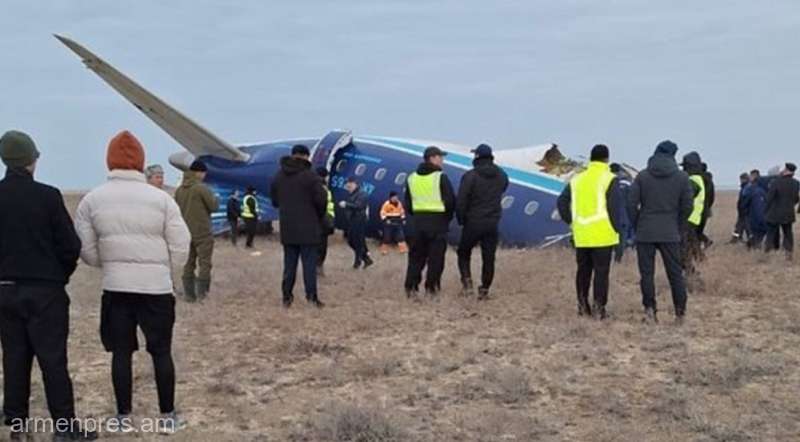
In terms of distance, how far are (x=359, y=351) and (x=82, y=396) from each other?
94.1 inches

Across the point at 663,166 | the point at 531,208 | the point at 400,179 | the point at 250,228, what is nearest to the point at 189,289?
the point at 663,166

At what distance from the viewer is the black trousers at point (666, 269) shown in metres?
10.0

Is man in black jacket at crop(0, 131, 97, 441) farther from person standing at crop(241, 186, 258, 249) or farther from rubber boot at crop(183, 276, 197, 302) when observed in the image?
person standing at crop(241, 186, 258, 249)

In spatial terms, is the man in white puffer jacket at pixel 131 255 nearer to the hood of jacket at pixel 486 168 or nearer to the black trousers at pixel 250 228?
the hood of jacket at pixel 486 168

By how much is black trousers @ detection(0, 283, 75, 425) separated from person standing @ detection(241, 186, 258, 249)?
716 inches

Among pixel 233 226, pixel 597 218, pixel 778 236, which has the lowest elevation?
pixel 233 226

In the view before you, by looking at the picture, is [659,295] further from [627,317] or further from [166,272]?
[166,272]

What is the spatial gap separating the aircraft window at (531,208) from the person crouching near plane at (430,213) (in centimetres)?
917

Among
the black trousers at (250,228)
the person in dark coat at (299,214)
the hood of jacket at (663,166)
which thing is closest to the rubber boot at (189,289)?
the person in dark coat at (299,214)

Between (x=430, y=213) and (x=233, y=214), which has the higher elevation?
(x=430, y=213)

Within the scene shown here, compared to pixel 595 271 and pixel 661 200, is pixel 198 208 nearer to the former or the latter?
pixel 595 271

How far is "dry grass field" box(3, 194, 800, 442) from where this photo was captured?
21.2ft

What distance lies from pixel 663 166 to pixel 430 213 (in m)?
2.79

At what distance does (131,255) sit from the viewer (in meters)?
6.42
